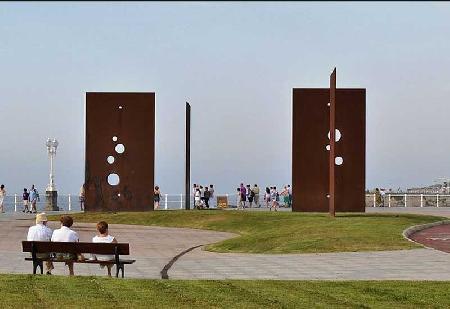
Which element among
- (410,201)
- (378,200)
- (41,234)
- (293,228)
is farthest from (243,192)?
(41,234)

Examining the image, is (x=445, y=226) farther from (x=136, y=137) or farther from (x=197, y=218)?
(x=136, y=137)

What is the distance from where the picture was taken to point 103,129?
39.5 meters

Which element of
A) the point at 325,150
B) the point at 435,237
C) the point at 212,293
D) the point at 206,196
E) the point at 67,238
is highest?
the point at 325,150

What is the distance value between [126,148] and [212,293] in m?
26.5

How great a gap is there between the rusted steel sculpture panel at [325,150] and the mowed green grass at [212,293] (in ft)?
62.4

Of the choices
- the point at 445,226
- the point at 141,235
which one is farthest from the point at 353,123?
the point at 141,235

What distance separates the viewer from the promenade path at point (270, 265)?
56.0ft

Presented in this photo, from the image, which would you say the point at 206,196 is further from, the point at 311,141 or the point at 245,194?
the point at 311,141

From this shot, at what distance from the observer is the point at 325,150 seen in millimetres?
34406

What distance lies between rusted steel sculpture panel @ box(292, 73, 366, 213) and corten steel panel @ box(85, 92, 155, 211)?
7550 mm

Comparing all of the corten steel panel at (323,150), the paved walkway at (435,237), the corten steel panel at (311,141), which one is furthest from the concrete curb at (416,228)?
the corten steel panel at (311,141)

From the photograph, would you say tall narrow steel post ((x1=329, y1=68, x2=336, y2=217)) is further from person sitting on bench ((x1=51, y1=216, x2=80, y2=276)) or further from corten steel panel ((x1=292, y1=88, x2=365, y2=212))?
person sitting on bench ((x1=51, y1=216, x2=80, y2=276))

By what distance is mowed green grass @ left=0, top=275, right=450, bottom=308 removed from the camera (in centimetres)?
1234

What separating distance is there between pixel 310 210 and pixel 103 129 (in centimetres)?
1001
